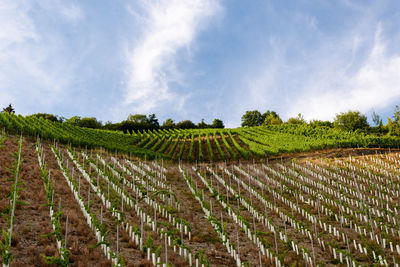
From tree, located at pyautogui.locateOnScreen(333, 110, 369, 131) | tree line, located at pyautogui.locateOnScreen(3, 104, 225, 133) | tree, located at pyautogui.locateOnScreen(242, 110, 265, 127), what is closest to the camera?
tree, located at pyautogui.locateOnScreen(333, 110, 369, 131)

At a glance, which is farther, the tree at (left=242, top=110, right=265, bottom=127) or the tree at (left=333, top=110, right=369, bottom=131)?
the tree at (left=242, top=110, right=265, bottom=127)

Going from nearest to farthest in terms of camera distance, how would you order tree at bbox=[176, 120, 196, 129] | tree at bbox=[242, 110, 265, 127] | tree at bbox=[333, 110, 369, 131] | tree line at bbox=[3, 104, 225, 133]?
1. tree at bbox=[333, 110, 369, 131]
2. tree line at bbox=[3, 104, 225, 133]
3. tree at bbox=[176, 120, 196, 129]
4. tree at bbox=[242, 110, 265, 127]

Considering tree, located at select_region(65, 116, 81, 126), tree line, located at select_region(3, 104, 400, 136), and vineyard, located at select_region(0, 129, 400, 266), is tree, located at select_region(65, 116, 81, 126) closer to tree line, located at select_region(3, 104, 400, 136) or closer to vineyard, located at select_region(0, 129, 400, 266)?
tree line, located at select_region(3, 104, 400, 136)

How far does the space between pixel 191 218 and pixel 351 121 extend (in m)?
48.7

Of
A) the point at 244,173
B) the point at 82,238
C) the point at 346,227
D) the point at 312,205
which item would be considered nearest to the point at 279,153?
the point at 244,173

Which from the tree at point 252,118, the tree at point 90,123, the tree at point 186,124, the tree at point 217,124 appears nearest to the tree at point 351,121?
the tree at point 252,118

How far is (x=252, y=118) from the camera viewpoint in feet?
247

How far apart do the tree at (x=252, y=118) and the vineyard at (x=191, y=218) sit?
56701mm

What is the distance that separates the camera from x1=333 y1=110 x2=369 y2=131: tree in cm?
4656

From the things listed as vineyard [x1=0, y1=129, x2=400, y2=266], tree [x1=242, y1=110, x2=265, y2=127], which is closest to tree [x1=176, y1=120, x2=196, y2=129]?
tree [x1=242, y1=110, x2=265, y2=127]

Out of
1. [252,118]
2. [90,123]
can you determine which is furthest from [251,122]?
[90,123]

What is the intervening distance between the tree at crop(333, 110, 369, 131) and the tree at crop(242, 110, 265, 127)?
2675cm

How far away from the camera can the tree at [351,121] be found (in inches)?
1833

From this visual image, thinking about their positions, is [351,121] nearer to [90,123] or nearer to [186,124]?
[186,124]
